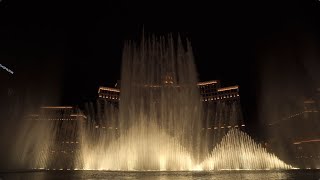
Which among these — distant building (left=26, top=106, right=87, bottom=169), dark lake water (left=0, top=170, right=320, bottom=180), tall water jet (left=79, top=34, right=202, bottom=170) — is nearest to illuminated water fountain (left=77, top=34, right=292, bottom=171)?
tall water jet (left=79, top=34, right=202, bottom=170)

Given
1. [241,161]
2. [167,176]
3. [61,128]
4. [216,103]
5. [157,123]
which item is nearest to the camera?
[167,176]

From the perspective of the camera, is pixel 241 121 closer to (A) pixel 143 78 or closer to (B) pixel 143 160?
(A) pixel 143 78

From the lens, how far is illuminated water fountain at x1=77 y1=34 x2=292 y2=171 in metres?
28.0

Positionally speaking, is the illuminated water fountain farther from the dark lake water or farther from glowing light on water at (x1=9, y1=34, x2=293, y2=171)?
the dark lake water

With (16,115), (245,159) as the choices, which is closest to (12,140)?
(16,115)

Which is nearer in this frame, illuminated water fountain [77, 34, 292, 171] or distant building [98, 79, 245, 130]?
Result: illuminated water fountain [77, 34, 292, 171]

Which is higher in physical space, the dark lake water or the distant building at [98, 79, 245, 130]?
the distant building at [98, 79, 245, 130]

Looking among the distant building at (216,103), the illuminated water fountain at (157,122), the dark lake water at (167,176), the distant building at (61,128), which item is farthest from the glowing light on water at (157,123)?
the distant building at (216,103)

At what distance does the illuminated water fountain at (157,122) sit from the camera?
28.0 metres

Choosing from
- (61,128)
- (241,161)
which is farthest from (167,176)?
(61,128)

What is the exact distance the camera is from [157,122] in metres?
32.4

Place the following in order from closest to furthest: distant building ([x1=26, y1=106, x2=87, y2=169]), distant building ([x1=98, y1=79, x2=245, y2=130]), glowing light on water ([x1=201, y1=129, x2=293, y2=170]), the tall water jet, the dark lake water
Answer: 1. the dark lake water
2. the tall water jet
3. glowing light on water ([x1=201, y1=129, x2=293, y2=170])
4. distant building ([x1=26, y1=106, x2=87, y2=169])
5. distant building ([x1=98, y1=79, x2=245, y2=130])

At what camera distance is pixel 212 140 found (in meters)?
64.6

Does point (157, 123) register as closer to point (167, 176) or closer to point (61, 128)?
point (167, 176)
